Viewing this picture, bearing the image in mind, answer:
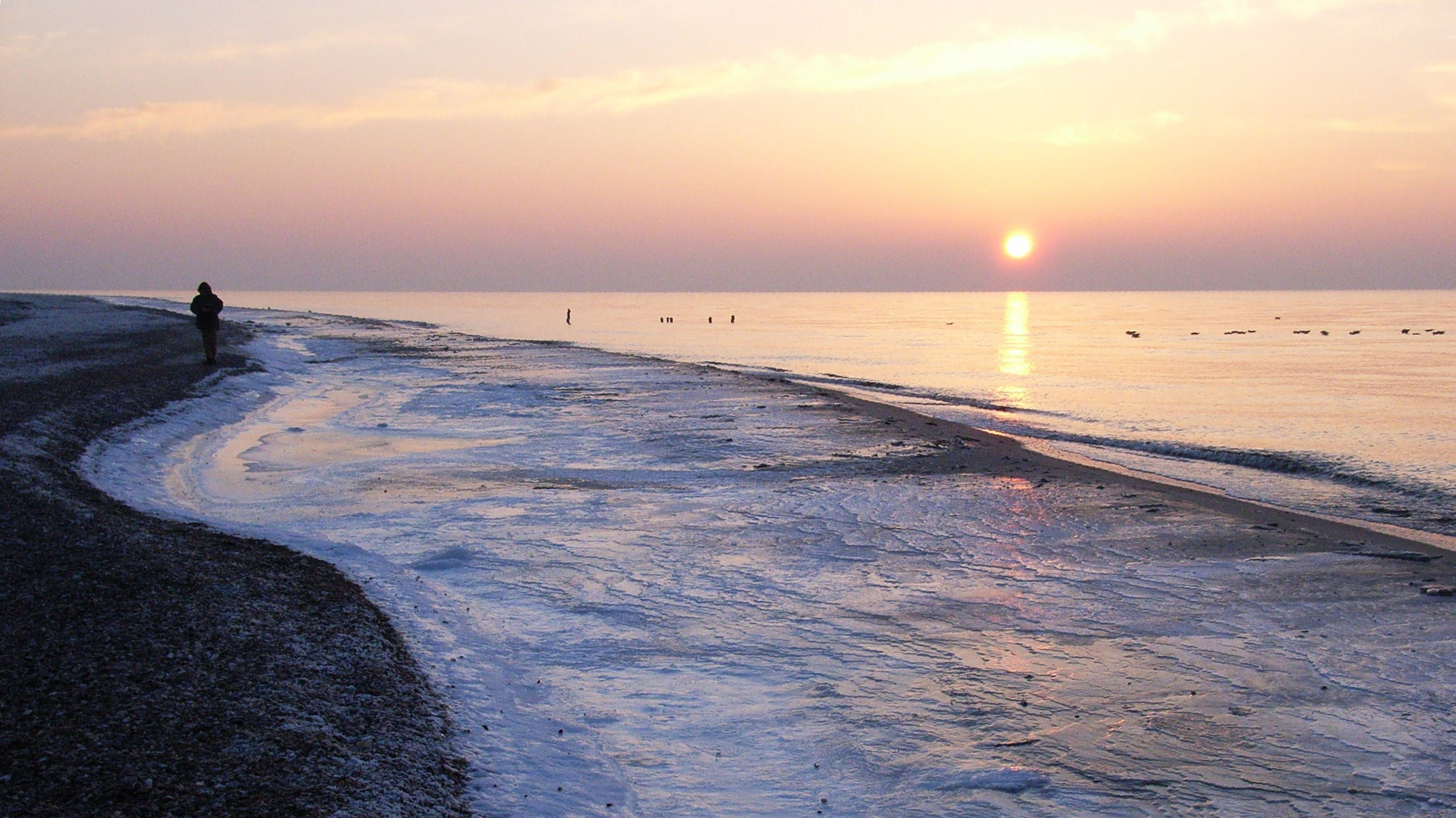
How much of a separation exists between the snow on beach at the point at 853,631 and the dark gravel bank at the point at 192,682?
1.46ft

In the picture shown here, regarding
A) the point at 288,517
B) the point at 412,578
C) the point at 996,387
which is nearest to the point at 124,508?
the point at 288,517

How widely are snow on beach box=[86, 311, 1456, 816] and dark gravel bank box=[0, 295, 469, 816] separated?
0.44m

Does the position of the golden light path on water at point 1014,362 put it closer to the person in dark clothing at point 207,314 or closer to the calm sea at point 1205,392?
the calm sea at point 1205,392

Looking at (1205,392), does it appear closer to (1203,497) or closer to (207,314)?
(1203,497)

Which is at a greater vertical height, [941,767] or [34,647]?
[34,647]

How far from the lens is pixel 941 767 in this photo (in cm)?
630

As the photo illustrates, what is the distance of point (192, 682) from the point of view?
21.3ft

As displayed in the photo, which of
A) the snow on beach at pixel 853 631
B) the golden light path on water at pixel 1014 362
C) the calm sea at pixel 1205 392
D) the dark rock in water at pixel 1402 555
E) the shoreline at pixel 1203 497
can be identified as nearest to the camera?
the snow on beach at pixel 853 631

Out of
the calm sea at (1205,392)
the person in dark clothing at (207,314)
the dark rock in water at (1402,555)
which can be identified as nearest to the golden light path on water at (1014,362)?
the calm sea at (1205,392)

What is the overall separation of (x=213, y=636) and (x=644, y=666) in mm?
3185

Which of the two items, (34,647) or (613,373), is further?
(613,373)

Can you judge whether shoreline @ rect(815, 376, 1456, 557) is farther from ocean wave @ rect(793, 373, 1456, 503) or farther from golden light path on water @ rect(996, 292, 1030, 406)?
golden light path on water @ rect(996, 292, 1030, 406)

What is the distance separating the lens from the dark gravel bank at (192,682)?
518cm

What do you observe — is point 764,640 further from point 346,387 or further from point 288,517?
point 346,387
